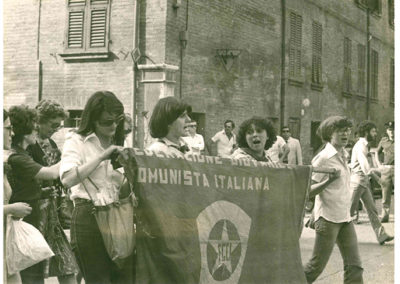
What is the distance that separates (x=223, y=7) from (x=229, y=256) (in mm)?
11920

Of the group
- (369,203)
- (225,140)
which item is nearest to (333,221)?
(369,203)

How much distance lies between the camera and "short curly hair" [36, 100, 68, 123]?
16.6 feet

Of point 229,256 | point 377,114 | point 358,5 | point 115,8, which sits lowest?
point 229,256

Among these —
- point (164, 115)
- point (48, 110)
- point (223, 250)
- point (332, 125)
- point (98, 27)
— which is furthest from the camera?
point (98, 27)

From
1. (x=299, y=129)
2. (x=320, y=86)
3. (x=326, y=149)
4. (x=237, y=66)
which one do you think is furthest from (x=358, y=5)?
(x=326, y=149)

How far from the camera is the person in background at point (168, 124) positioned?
435 centimetres

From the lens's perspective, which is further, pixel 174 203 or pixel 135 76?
pixel 135 76

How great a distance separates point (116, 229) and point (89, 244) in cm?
18

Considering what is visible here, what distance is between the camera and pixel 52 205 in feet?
A: 16.4

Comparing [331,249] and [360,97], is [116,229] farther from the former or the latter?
[360,97]

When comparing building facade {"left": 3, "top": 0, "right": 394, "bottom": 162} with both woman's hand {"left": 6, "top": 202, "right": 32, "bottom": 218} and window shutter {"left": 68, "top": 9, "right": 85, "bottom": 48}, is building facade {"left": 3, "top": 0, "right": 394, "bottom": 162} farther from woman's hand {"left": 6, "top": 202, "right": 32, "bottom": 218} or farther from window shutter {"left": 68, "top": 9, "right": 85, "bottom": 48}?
woman's hand {"left": 6, "top": 202, "right": 32, "bottom": 218}

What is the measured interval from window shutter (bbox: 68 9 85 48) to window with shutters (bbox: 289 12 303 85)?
7.45 meters

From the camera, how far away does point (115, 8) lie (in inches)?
550
